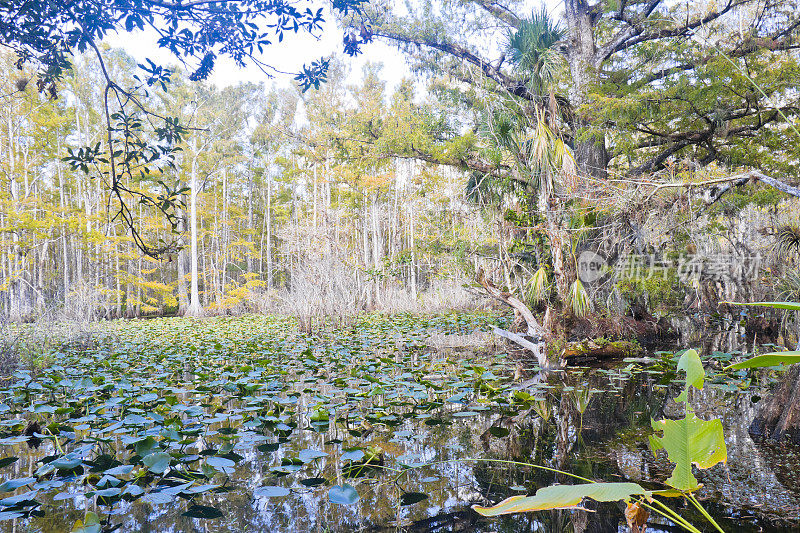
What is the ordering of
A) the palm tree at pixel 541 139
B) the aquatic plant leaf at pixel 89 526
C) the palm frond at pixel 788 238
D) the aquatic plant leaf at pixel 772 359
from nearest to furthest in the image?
the aquatic plant leaf at pixel 772 359
the aquatic plant leaf at pixel 89 526
the palm frond at pixel 788 238
the palm tree at pixel 541 139

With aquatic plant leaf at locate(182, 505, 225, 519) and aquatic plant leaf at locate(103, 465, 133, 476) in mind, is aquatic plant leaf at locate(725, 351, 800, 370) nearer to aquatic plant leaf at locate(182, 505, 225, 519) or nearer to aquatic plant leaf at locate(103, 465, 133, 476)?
aquatic plant leaf at locate(182, 505, 225, 519)

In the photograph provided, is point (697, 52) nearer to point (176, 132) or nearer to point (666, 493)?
point (176, 132)

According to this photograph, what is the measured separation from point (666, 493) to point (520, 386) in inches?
116

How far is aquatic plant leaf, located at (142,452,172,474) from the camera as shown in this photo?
6.27 ft

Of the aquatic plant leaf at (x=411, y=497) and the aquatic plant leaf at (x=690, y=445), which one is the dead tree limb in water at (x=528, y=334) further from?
the aquatic plant leaf at (x=690, y=445)

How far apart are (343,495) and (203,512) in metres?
0.57

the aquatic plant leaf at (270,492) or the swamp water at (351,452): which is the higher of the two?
the aquatic plant leaf at (270,492)

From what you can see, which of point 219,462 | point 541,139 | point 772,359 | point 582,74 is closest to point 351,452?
point 219,462

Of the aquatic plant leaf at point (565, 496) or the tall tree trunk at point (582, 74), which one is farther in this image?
the tall tree trunk at point (582, 74)

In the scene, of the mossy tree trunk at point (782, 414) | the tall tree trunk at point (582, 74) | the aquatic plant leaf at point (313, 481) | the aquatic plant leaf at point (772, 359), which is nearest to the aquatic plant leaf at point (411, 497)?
the aquatic plant leaf at point (313, 481)

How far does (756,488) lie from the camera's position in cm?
183

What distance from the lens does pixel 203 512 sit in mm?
1756

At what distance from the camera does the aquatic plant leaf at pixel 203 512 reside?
67.8 inches

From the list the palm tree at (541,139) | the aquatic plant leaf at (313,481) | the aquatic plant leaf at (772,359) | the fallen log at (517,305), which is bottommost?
the aquatic plant leaf at (313,481)
